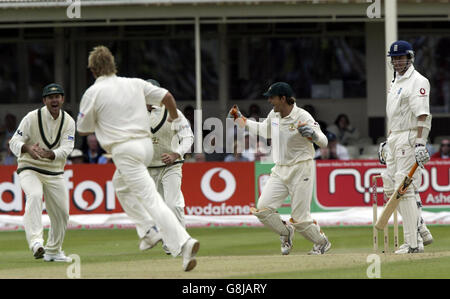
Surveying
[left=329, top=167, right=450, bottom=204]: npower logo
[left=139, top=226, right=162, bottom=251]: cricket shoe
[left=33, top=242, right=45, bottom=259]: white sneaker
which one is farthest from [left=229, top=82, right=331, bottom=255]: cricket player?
[left=329, top=167, right=450, bottom=204]: npower logo

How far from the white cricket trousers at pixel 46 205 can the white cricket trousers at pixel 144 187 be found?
2.60 meters

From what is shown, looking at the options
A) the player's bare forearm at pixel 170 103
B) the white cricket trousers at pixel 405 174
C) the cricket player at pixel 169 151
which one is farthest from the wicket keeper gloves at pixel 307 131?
the player's bare forearm at pixel 170 103

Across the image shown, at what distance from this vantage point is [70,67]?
2381 centimetres

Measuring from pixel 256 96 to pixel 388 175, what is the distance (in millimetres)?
11331

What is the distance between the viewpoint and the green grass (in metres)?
9.95

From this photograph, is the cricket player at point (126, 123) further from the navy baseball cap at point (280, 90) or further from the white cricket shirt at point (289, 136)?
the white cricket shirt at point (289, 136)

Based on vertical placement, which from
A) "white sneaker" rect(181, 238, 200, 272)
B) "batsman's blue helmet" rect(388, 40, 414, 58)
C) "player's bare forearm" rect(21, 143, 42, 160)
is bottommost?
"white sneaker" rect(181, 238, 200, 272)

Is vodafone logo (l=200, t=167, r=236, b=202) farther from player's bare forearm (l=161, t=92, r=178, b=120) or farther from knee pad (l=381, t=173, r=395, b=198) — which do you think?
player's bare forearm (l=161, t=92, r=178, b=120)

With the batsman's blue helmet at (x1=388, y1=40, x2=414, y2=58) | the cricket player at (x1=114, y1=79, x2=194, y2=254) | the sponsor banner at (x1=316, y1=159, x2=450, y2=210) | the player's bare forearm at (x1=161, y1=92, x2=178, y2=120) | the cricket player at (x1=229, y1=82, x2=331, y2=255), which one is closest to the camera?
the player's bare forearm at (x1=161, y1=92, x2=178, y2=120)

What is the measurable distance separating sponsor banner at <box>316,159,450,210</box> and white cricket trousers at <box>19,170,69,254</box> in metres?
6.77

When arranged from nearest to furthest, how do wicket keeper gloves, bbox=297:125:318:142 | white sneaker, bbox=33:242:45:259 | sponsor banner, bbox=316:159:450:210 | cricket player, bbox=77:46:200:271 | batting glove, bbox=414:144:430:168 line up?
cricket player, bbox=77:46:200:271, batting glove, bbox=414:144:430:168, wicket keeper gloves, bbox=297:125:318:142, white sneaker, bbox=33:242:45:259, sponsor banner, bbox=316:159:450:210
